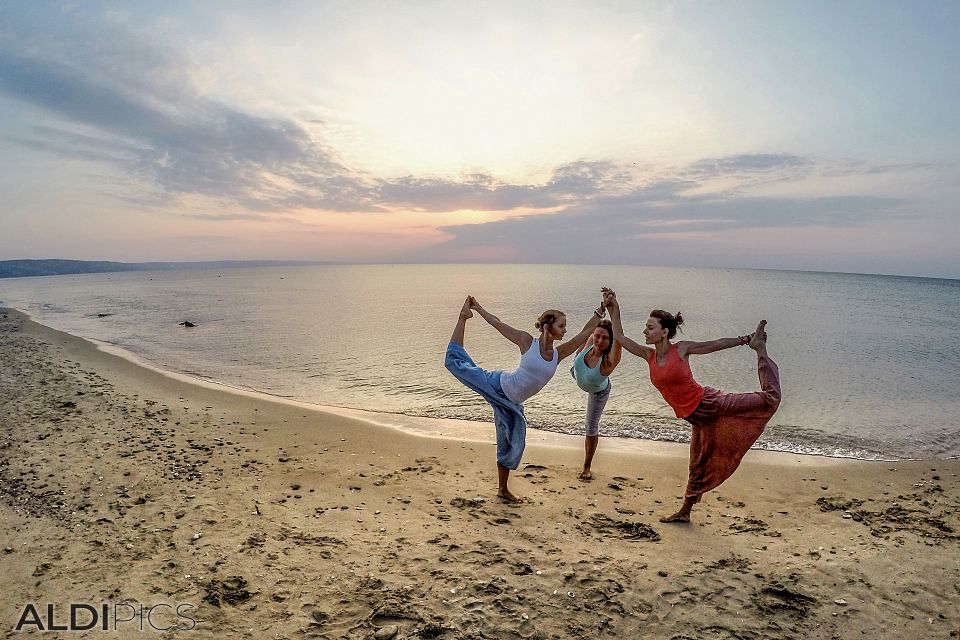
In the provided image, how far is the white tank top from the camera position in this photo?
566cm

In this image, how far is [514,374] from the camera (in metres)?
5.82

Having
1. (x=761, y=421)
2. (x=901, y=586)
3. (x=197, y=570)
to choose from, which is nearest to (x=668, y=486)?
(x=761, y=421)

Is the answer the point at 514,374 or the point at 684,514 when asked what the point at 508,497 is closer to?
the point at 514,374

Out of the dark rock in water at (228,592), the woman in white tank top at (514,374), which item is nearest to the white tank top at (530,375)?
the woman in white tank top at (514,374)

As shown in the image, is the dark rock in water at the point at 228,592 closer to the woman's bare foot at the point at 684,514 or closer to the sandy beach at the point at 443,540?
the sandy beach at the point at 443,540

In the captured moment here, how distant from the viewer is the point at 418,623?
12.4 ft

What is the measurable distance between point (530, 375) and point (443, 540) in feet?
6.61

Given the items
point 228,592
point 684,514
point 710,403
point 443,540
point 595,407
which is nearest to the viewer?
point 228,592

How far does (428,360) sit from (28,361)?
12.4 meters

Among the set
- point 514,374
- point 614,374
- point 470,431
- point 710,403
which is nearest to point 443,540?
point 514,374

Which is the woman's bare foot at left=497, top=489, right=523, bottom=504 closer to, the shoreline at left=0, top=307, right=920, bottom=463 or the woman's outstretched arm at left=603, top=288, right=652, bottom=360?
the woman's outstretched arm at left=603, top=288, right=652, bottom=360

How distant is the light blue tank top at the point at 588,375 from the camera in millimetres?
6691

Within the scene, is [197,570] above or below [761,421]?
below

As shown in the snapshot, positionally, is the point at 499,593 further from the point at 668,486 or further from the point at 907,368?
the point at 907,368
